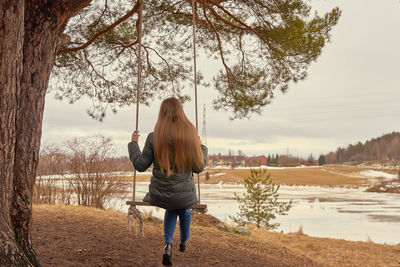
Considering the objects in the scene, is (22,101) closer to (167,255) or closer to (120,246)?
(167,255)

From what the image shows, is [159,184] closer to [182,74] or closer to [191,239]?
[191,239]

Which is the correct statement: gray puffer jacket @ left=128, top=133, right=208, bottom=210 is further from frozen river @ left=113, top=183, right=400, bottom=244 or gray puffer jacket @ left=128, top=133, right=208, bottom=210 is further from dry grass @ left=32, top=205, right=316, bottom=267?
frozen river @ left=113, top=183, right=400, bottom=244

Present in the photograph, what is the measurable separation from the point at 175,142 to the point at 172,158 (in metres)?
0.15

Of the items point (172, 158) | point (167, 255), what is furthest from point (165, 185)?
point (167, 255)

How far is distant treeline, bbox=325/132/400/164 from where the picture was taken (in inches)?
3039

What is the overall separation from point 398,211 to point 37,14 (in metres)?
19.7

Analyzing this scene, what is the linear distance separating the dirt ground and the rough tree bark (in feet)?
2.92

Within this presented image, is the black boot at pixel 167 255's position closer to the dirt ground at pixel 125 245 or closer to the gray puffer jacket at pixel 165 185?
the gray puffer jacket at pixel 165 185

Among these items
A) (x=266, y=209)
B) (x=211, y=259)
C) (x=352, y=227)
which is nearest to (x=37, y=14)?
(x=211, y=259)

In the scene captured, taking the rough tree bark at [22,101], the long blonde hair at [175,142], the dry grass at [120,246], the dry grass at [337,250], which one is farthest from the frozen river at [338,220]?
the long blonde hair at [175,142]

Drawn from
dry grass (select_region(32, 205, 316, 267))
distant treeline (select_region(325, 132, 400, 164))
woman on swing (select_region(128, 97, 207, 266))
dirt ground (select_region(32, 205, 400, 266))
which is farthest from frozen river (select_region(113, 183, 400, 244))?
distant treeline (select_region(325, 132, 400, 164))

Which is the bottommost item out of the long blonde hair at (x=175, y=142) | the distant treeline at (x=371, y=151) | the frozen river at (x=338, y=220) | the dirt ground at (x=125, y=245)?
the frozen river at (x=338, y=220)

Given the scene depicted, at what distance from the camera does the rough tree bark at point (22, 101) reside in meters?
3.09

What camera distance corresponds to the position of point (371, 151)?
81688 mm
